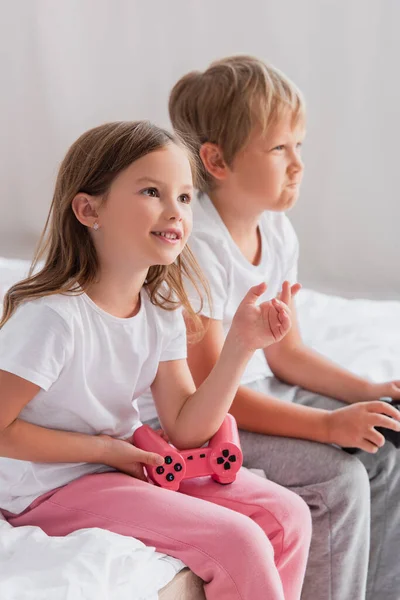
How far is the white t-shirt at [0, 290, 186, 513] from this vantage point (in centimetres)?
119

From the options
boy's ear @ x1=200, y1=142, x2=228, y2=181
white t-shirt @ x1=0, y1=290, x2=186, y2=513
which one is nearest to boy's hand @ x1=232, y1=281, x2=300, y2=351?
white t-shirt @ x1=0, y1=290, x2=186, y2=513

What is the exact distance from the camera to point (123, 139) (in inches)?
49.3

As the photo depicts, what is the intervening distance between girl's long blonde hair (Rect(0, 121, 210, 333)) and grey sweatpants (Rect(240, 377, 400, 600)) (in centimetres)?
41

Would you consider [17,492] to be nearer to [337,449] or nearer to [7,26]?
[337,449]

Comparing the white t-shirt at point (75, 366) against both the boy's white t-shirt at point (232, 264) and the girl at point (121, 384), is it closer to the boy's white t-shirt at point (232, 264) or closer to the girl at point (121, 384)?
the girl at point (121, 384)

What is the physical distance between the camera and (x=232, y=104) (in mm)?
1559

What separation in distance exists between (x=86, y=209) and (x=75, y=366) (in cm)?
21

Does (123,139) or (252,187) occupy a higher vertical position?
(123,139)

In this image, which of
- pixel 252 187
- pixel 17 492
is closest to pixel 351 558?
pixel 17 492

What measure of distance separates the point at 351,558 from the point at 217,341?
0.38 m

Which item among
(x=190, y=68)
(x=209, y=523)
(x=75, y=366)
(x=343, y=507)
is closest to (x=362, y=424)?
(x=343, y=507)

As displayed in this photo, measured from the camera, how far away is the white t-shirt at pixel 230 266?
4.91ft

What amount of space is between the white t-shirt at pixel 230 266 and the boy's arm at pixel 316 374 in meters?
0.03

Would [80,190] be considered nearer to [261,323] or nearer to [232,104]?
[261,323]
